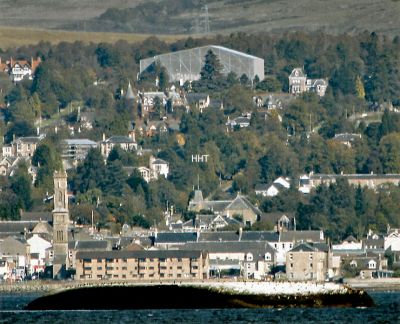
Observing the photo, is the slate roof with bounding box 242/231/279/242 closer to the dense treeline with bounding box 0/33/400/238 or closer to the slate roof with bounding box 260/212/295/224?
the dense treeline with bounding box 0/33/400/238

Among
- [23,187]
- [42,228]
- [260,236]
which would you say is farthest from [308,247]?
[23,187]

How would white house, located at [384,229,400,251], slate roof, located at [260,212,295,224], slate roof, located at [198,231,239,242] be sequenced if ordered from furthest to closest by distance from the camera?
slate roof, located at [260,212,295,224], white house, located at [384,229,400,251], slate roof, located at [198,231,239,242]

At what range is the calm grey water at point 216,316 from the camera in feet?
242

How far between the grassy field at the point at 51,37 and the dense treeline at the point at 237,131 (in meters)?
0.93

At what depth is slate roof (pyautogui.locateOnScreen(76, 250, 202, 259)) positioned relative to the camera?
110 m

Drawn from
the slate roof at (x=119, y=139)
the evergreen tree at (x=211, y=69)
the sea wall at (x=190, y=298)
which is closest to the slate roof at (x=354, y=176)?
the slate roof at (x=119, y=139)

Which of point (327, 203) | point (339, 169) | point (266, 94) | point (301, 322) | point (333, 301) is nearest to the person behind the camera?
point (301, 322)

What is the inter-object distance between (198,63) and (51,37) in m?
13.5

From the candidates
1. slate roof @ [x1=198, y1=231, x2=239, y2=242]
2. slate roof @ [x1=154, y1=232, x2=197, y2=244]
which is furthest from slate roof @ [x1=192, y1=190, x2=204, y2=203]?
slate roof @ [x1=154, y1=232, x2=197, y2=244]

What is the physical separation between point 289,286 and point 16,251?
141 feet

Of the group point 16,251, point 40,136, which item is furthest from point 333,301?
point 40,136

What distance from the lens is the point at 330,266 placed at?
114m

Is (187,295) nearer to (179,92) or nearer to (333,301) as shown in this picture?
(333,301)

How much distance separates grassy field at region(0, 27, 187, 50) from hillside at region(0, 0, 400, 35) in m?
0.78
